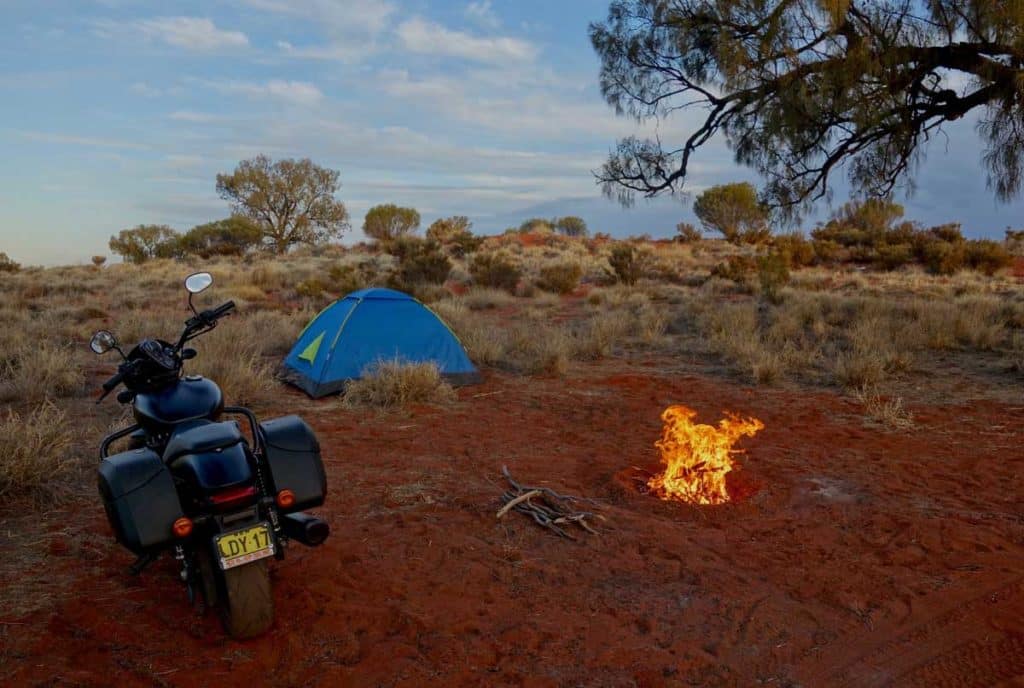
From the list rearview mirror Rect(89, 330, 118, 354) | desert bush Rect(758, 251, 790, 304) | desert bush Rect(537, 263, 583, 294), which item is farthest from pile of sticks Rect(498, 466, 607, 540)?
desert bush Rect(537, 263, 583, 294)

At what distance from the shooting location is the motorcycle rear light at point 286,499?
3469 mm

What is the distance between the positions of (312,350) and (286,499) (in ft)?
19.6

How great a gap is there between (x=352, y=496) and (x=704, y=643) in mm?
2813

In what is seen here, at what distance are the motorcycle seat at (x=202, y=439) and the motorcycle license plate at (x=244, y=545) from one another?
1.22ft

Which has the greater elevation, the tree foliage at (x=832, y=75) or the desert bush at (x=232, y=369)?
the tree foliage at (x=832, y=75)

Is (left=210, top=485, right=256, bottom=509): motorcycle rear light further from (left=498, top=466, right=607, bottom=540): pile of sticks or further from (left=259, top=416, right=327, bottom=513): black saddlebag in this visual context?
(left=498, top=466, right=607, bottom=540): pile of sticks

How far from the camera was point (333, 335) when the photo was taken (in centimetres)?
914

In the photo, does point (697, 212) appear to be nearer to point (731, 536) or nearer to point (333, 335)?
point (333, 335)

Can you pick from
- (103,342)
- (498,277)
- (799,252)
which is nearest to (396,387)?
(103,342)

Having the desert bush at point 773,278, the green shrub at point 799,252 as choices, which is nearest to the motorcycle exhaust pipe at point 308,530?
the desert bush at point 773,278

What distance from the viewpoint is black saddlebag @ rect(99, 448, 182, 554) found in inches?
122

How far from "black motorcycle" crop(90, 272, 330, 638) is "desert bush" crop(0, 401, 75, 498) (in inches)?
72.1

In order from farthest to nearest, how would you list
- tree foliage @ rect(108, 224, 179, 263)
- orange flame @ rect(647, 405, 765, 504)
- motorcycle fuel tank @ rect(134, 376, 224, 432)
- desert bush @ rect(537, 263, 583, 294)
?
tree foliage @ rect(108, 224, 179, 263)
desert bush @ rect(537, 263, 583, 294)
orange flame @ rect(647, 405, 765, 504)
motorcycle fuel tank @ rect(134, 376, 224, 432)

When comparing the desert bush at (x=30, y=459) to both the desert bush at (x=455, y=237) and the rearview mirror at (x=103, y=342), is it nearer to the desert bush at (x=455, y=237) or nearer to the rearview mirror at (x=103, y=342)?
the rearview mirror at (x=103, y=342)
